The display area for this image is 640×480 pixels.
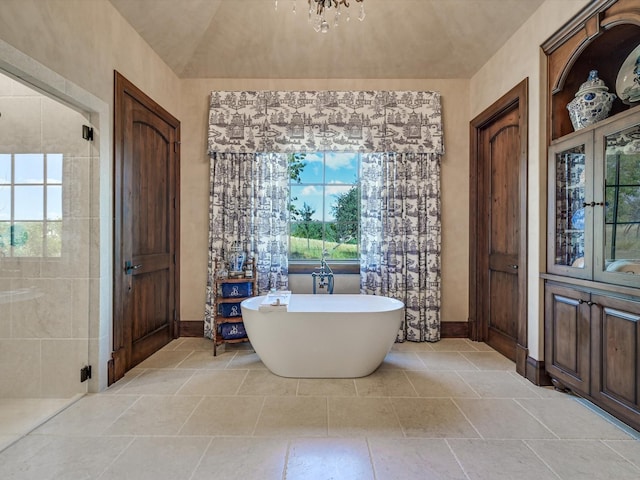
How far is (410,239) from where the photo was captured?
3.89 m

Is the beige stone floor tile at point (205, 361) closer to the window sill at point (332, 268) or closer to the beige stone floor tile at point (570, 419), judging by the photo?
the window sill at point (332, 268)

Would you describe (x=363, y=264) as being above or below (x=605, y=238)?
below

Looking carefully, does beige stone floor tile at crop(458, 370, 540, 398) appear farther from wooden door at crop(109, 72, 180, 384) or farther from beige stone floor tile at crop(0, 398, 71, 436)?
beige stone floor tile at crop(0, 398, 71, 436)

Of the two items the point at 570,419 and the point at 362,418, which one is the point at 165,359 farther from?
the point at 570,419

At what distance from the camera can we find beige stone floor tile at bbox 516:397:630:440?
81.1 inches

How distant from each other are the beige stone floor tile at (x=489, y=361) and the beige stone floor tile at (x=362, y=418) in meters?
1.20

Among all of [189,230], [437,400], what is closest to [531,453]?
[437,400]

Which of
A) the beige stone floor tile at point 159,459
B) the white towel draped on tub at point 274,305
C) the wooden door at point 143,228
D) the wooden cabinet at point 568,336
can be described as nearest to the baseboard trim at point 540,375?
the wooden cabinet at point 568,336

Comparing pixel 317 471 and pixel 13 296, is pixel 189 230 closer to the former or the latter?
pixel 13 296

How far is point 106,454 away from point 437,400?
6.77 feet

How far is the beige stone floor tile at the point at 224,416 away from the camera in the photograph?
2.11 metres

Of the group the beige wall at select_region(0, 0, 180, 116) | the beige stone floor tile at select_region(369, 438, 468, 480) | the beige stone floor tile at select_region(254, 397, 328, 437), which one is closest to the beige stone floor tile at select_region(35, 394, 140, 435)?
the beige stone floor tile at select_region(254, 397, 328, 437)

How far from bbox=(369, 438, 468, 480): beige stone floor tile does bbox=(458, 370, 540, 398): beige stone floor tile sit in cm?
85

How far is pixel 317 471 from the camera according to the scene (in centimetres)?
175
